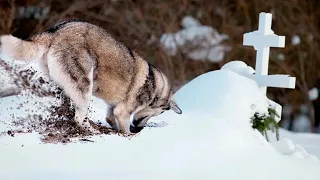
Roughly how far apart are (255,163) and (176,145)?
0.58 meters

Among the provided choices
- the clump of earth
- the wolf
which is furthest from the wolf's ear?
the clump of earth

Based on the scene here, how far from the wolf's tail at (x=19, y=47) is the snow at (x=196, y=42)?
20.2 ft

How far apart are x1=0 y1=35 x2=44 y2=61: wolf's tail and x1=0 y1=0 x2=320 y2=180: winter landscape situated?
16.6 inches

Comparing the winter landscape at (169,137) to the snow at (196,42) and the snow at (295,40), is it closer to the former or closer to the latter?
the snow at (196,42)

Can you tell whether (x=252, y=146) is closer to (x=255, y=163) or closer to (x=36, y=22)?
(x=255, y=163)

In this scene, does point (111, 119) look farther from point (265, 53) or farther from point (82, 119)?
point (265, 53)

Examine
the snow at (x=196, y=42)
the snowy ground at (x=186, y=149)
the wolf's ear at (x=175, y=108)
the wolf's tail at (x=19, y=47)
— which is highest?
the wolf's tail at (x=19, y=47)

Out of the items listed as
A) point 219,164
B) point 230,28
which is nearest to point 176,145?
point 219,164

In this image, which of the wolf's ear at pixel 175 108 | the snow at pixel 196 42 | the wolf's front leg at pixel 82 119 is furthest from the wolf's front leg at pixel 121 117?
the snow at pixel 196 42

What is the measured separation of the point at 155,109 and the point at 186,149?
33.8 inches

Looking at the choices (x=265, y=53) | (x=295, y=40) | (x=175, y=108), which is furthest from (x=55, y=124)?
(x=295, y=40)

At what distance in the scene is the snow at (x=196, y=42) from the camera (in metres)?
9.78

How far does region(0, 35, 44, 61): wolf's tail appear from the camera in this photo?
11.7ft

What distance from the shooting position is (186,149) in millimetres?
3631
